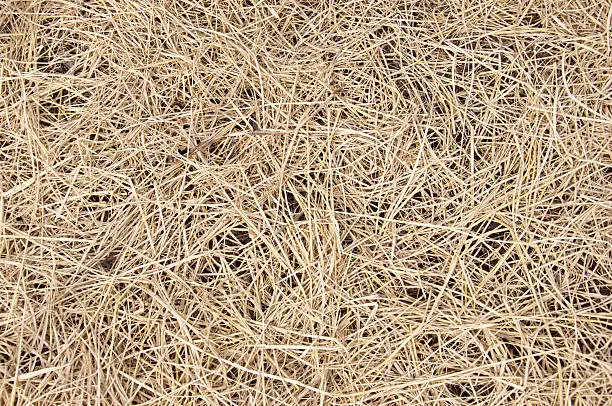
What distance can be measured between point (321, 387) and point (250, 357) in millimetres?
192

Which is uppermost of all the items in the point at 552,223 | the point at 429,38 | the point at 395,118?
the point at 429,38

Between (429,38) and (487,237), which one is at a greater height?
(429,38)

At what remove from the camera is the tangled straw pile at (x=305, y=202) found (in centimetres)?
141

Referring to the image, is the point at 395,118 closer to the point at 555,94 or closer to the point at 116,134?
the point at 555,94

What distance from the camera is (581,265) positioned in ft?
4.87

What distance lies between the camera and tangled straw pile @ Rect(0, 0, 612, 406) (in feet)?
4.64

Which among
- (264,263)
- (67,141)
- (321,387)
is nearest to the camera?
(321,387)

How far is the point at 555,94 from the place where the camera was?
162 cm

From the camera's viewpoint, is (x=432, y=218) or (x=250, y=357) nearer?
(x=250, y=357)

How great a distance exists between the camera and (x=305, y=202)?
154cm

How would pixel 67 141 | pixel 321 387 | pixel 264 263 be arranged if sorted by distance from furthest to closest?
pixel 67 141 → pixel 264 263 → pixel 321 387

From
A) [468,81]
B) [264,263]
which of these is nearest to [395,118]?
[468,81]

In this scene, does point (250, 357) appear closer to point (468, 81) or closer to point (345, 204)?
point (345, 204)

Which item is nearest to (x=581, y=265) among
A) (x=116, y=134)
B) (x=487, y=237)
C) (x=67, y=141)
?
(x=487, y=237)
